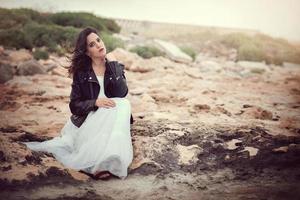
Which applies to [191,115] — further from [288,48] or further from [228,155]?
[288,48]

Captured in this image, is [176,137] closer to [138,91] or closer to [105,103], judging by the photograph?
[105,103]

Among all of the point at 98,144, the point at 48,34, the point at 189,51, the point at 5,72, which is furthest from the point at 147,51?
the point at 98,144

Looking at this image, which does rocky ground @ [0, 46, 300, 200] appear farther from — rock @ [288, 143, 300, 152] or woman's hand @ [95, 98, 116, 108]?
woman's hand @ [95, 98, 116, 108]

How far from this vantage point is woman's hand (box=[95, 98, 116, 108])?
3807mm

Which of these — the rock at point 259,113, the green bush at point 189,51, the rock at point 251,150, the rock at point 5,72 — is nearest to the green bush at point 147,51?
the green bush at point 189,51

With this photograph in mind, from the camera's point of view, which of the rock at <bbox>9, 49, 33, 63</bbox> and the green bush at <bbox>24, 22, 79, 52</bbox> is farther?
the green bush at <bbox>24, 22, 79, 52</bbox>

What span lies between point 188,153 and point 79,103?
3.62 feet

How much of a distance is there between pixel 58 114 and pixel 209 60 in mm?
3449

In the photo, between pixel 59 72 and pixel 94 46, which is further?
pixel 59 72

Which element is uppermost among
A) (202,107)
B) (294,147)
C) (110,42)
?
(110,42)

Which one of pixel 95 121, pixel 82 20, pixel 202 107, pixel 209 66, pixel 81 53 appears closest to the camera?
pixel 95 121

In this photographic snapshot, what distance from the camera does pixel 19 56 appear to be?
6.69m

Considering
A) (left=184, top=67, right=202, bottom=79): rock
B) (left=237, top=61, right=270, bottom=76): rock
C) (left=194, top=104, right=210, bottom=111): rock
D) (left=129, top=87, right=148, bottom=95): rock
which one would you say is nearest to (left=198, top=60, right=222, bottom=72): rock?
(left=184, top=67, right=202, bottom=79): rock

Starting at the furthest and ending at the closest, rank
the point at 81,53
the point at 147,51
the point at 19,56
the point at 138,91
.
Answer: the point at 147,51 → the point at 19,56 → the point at 138,91 → the point at 81,53
